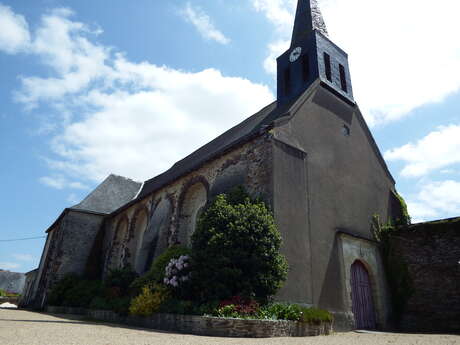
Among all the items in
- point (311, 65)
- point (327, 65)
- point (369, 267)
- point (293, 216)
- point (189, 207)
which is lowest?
point (369, 267)

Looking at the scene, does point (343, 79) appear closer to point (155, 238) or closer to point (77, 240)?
point (155, 238)

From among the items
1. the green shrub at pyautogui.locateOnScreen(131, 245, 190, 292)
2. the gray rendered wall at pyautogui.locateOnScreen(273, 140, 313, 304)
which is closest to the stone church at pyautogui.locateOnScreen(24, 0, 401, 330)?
the gray rendered wall at pyautogui.locateOnScreen(273, 140, 313, 304)

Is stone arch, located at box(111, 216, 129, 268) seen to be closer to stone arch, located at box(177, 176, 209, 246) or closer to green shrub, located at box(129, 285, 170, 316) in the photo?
stone arch, located at box(177, 176, 209, 246)

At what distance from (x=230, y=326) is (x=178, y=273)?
2.84 meters

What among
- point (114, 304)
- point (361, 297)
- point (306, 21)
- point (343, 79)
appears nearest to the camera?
point (114, 304)

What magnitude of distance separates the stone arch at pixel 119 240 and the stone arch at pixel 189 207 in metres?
6.37

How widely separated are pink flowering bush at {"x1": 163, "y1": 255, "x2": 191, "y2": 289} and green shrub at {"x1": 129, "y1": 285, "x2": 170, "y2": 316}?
0.24 m

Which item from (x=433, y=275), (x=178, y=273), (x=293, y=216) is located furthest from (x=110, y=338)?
(x=433, y=275)

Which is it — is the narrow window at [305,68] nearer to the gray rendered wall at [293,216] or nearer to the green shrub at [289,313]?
the gray rendered wall at [293,216]

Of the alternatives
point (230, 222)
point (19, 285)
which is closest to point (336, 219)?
point (230, 222)

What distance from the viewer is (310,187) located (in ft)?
35.3

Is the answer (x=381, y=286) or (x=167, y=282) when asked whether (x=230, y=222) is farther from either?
(x=381, y=286)

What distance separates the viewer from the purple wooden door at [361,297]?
10836 mm

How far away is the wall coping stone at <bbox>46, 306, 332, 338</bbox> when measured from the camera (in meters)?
6.38
